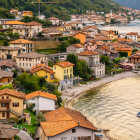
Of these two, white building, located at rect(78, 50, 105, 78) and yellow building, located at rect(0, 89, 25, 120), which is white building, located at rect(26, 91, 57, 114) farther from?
white building, located at rect(78, 50, 105, 78)

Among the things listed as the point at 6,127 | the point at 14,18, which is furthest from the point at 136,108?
the point at 14,18

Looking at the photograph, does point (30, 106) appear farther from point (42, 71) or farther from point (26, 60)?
point (26, 60)

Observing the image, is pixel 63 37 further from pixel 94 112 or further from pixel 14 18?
pixel 94 112

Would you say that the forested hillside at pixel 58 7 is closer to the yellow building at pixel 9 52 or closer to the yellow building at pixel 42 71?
the yellow building at pixel 9 52

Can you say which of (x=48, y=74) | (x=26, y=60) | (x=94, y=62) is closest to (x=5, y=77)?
(x=48, y=74)

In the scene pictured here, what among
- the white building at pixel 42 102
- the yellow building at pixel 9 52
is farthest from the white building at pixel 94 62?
the white building at pixel 42 102
